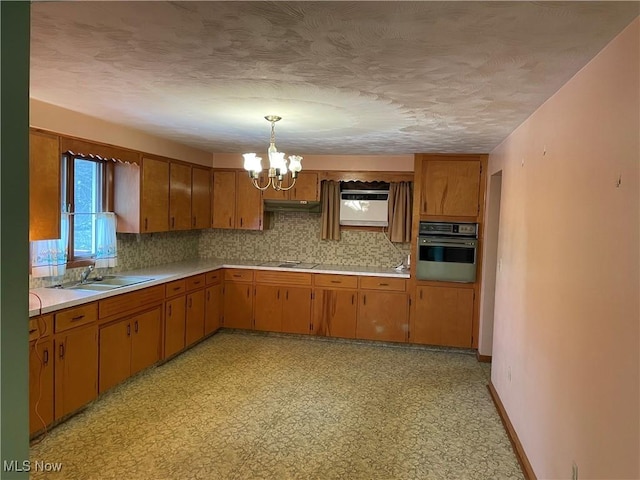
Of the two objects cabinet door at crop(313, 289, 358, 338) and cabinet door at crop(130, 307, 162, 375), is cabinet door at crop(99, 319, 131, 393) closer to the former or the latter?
cabinet door at crop(130, 307, 162, 375)

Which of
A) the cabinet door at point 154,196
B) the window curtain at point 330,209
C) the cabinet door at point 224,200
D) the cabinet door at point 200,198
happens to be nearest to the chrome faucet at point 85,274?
the cabinet door at point 154,196

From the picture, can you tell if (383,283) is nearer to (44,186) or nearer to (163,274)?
(163,274)

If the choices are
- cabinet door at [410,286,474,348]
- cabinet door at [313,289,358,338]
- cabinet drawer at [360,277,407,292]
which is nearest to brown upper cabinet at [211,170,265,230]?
cabinet door at [313,289,358,338]

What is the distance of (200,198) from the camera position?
18.2ft

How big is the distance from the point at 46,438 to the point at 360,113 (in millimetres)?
3066

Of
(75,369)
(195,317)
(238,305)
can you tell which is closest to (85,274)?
(75,369)

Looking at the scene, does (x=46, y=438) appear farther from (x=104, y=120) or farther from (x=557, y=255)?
(x=557, y=255)

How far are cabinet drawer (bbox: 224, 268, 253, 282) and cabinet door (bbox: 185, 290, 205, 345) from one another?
1.85ft

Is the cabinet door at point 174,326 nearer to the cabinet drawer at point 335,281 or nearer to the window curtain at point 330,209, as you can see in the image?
the cabinet drawer at point 335,281

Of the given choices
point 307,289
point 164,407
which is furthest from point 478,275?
point 164,407

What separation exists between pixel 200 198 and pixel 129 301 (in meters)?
2.04

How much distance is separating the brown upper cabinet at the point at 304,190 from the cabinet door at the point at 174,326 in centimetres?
181

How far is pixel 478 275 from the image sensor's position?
16.4 ft

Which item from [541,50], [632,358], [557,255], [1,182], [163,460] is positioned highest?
[541,50]
